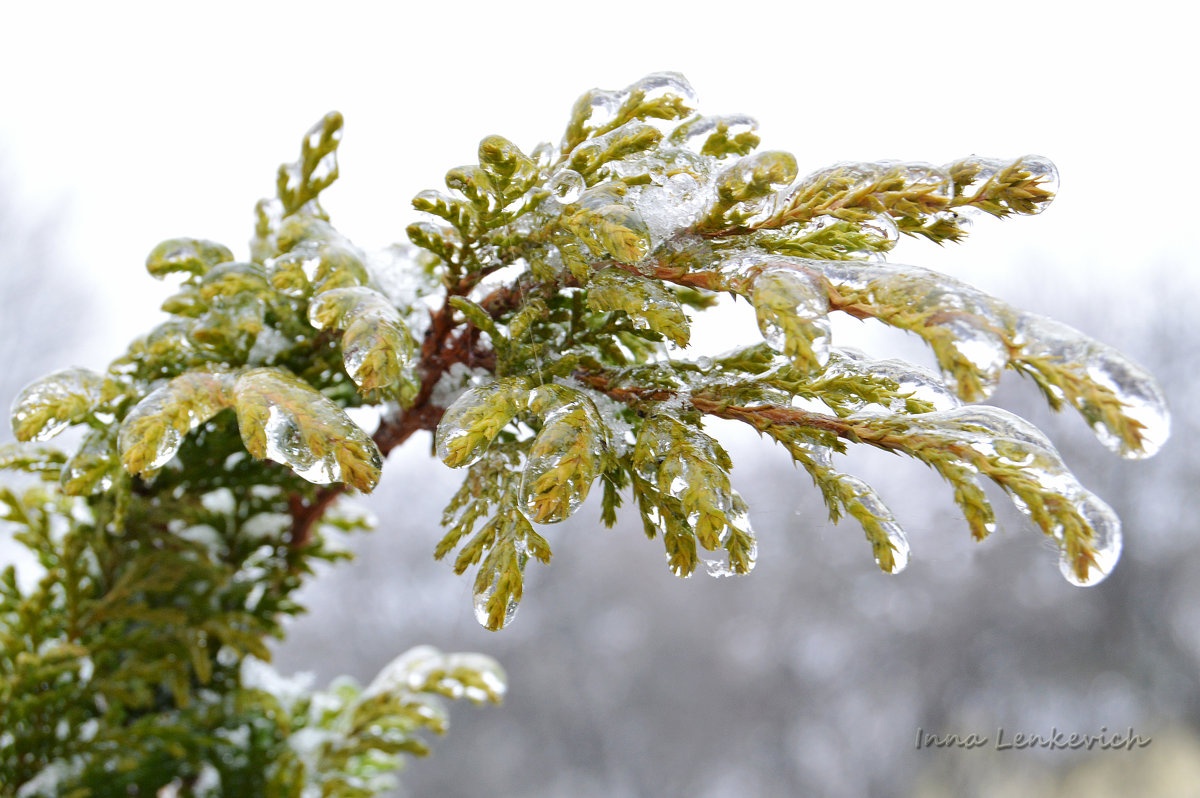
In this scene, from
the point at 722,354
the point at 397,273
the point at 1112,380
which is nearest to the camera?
the point at 1112,380

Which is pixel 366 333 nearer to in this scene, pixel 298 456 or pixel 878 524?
pixel 298 456

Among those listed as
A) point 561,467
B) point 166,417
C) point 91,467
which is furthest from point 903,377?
point 91,467

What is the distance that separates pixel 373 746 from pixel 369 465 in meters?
0.59

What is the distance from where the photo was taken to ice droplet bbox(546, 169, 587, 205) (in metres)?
0.50

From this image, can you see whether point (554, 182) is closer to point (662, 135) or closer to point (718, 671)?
point (662, 135)

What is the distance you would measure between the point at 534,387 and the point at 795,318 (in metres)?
0.20

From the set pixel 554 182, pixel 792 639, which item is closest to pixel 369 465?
pixel 554 182

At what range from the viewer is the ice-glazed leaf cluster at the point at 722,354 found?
0.36 m

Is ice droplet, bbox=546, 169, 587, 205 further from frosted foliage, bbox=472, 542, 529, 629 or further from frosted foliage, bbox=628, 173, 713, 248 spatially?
frosted foliage, bbox=472, 542, 529, 629

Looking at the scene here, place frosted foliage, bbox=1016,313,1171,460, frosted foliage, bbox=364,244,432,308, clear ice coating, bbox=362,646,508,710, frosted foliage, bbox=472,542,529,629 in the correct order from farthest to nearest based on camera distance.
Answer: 1. clear ice coating, bbox=362,646,508,710
2. frosted foliage, bbox=364,244,432,308
3. frosted foliage, bbox=472,542,529,629
4. frosted foliage, bbox=1016,313,1171,460

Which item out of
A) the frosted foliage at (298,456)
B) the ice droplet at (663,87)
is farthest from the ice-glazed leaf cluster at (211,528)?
the ice droplet at (663,87)

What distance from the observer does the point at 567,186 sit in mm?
501

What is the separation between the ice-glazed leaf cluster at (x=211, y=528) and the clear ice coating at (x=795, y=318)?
0.71ft
